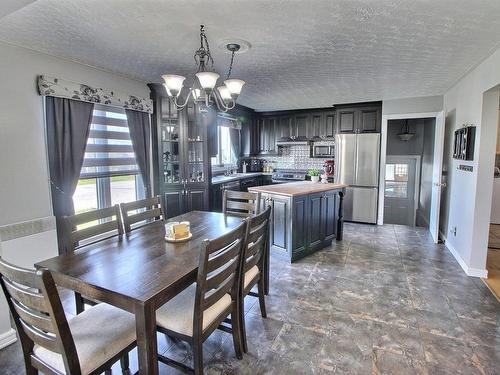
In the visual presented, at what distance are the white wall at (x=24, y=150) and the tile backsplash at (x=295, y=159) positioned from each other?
4.80 meters

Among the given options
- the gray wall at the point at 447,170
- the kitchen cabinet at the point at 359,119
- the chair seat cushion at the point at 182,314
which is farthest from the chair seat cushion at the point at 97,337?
the kitchen cabinet at the point at 359,119

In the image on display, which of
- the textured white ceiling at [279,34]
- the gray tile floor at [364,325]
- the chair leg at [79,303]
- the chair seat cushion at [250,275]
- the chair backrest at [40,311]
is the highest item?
the textured white ceiling at [279,34]

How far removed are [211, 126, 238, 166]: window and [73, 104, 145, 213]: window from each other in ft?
7.52

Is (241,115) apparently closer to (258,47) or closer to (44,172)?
(258,47)

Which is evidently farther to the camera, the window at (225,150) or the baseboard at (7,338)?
the window at (225,150)

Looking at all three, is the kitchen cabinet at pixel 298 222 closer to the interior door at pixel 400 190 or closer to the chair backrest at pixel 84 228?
the chair backrest at pixel 84 228

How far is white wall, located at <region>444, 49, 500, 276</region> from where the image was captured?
116 inches

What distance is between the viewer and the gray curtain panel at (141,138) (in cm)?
377

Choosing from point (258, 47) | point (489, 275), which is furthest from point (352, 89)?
point (489, 275)

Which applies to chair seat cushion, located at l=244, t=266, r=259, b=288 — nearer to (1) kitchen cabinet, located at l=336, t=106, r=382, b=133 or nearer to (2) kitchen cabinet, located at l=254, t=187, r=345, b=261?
(2) kitchen cabinet, located at l=254, t=187, r=345, b=261

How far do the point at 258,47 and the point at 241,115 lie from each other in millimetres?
3593

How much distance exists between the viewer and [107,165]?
A: 3.50 m

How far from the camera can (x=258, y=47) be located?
2.57 meters

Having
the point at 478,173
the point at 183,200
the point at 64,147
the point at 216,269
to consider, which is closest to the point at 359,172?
the point at 478,173
